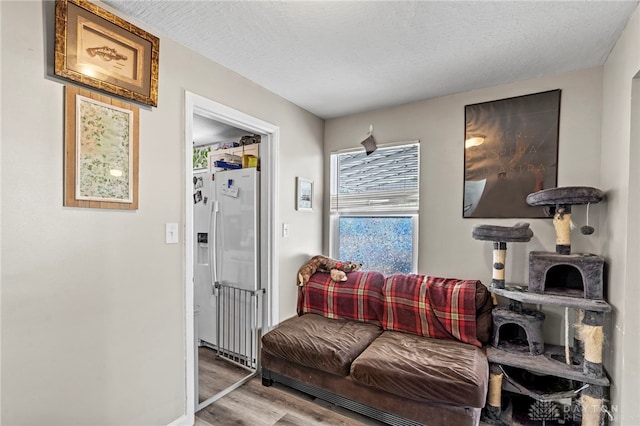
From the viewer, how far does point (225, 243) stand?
284cm

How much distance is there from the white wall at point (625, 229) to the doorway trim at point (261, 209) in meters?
2.23

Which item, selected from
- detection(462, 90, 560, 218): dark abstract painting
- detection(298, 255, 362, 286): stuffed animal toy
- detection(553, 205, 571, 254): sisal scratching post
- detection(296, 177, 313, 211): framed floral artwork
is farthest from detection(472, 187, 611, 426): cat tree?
detection(296, 177, 313, 211): framed floral artwork

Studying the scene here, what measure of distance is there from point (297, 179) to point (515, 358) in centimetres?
214

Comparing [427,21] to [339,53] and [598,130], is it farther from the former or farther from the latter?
[598,130]

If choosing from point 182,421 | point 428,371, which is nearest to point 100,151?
point 182,421

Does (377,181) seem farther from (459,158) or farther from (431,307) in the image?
(431,307)

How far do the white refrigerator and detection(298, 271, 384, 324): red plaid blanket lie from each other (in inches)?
19.9

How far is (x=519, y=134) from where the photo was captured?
231 centimetres

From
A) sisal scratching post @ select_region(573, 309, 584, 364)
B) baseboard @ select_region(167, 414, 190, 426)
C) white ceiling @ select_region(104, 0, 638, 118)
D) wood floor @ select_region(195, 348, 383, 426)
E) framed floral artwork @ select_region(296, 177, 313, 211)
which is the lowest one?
wood floor @ select_region(195, 348, 383, 426)

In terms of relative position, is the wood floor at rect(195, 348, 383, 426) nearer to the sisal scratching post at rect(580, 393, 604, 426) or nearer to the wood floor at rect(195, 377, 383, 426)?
the wood floor at rect(195, 377, 383, 426)

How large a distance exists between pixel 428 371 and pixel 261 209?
1.75 metres

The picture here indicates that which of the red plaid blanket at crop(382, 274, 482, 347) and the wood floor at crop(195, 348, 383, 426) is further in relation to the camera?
the red plaid blanket at crop(382, 274, 482, 347)

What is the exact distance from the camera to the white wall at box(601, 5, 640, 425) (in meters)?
1.51

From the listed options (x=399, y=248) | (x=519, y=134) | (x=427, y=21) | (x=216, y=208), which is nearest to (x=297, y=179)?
(x=216, y=208)
